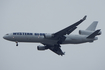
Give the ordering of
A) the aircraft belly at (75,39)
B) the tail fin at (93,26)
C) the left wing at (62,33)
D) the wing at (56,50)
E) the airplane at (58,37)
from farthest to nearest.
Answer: the wing at (56,50), the tail fin at (93,26), the aircraft belly at (75,39), the airplane at (58,37), the left wing at (62,33)

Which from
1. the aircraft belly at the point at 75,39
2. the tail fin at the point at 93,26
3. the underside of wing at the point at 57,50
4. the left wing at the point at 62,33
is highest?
the tail fin at the point at 93,26

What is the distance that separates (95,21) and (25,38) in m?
19.4

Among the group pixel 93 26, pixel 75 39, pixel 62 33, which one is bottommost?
pixel 75 39

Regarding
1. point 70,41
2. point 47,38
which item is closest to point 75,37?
point 70,41

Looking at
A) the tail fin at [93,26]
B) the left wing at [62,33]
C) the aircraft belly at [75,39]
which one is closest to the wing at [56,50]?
the left wing at [62,33]

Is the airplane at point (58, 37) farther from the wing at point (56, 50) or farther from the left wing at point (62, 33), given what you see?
the wing at point (56, 50)

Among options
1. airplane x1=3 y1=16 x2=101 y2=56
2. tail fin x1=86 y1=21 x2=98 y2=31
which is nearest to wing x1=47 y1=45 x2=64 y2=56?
airplane x1=3 y1=16 x2=101 y2=56

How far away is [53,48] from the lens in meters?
67.8

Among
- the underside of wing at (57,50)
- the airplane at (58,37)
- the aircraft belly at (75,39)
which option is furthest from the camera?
the underside of wing at (57,50)

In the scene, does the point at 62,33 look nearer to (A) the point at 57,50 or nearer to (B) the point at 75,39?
(B) the point at 75,39

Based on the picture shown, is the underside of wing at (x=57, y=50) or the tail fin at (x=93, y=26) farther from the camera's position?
the underside of wing at (x=57, y=50)

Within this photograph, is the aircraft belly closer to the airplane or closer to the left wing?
the airplane

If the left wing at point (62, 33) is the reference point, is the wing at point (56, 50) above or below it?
below

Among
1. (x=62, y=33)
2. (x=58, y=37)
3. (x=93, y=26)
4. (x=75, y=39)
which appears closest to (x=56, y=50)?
(x=75, y=39)
